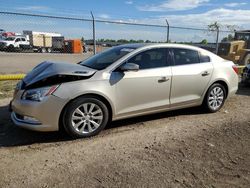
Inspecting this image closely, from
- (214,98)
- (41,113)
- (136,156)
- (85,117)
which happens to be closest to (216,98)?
(214,98)

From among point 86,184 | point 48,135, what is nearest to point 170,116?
point 48,135

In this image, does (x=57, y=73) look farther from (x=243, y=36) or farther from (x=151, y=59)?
(x=243, y=36)

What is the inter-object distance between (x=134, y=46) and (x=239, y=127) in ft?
8.09

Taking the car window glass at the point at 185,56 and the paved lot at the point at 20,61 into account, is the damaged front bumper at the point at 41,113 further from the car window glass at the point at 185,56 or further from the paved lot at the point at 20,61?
the paved lot at the point at 20,61

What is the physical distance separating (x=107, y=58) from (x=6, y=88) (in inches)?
162

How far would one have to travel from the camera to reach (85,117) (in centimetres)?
459

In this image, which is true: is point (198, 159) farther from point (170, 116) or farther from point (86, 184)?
point (170, 116)

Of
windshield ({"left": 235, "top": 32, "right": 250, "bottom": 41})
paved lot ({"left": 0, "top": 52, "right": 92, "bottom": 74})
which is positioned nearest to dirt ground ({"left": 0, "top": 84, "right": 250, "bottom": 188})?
paved lot ({"left": 0, "top": 52, "right": 92, "bottom": 74})

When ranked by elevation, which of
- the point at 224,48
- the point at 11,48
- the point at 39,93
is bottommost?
the point at 11,48

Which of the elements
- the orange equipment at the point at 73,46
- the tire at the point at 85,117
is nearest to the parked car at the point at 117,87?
the tire at the point at 85,117

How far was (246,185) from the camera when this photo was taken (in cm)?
332

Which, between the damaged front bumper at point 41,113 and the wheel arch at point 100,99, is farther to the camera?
the wheel arch at point 100,99

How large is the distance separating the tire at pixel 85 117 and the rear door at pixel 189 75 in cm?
151

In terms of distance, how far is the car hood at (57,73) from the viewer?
443 cm
